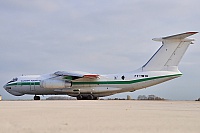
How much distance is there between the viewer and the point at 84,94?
31.5m

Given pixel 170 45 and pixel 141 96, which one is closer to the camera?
pixel 170 45

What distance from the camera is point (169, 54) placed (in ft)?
96.0

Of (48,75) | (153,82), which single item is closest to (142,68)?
(153,82)

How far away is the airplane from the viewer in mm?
28875

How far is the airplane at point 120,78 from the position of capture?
94.7ft

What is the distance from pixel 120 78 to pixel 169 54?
5259 mm

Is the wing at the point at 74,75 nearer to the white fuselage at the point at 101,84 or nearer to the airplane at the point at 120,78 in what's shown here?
the airplane at the point at 120,78

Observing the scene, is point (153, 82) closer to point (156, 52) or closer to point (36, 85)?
point (156, 52)
